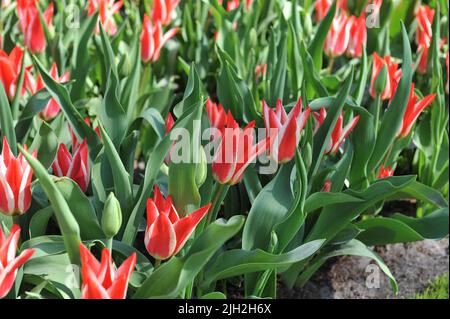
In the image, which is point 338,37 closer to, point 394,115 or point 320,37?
point 320,37

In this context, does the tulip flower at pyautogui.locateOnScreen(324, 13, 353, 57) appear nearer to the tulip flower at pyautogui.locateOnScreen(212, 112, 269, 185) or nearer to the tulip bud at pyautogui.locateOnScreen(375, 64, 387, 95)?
the tulip bud at pyautogui.locateOnScreen(375, 64, 387, 95)

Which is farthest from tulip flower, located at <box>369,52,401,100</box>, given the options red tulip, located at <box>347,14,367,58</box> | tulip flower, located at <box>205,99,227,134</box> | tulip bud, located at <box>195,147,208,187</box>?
tulip bud, located at <box>195,147,208,187</box>

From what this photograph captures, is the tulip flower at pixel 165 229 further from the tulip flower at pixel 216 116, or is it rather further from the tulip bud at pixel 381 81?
the tulip bud at pixel 381 81

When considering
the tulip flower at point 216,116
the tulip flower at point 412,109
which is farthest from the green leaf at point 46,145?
the tulip flower at point 412,109

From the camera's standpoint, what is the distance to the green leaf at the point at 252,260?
5.06ft

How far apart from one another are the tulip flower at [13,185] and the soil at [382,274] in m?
0.96

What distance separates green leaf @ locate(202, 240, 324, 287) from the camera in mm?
1542

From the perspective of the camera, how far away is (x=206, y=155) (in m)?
1.79

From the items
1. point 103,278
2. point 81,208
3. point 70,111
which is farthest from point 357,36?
point 103,278

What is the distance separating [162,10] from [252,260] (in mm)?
1361

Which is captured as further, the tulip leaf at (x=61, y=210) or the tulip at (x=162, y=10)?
the tulip at (x=162, y=10)

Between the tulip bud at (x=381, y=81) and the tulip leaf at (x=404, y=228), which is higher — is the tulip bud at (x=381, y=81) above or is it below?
above

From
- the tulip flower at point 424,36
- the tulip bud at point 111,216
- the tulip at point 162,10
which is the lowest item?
the tulip bud at point 111,216

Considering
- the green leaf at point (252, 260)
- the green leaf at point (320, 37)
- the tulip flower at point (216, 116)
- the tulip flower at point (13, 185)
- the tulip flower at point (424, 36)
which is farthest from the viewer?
the tulip flower at point (424, 36)
